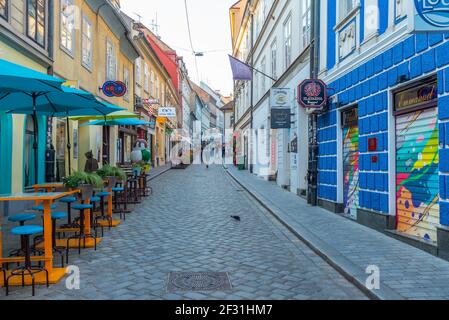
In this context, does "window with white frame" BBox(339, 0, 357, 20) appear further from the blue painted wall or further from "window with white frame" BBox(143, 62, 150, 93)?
"window with white frame" BBox(143, 62, 150, 93)

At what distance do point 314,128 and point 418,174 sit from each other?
5191mm

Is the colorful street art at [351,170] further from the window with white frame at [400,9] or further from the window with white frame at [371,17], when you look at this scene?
the window with white frame at [400,9]

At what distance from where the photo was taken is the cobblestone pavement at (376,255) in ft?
15.5

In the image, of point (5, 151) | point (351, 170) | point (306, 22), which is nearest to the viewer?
point (351, 170)

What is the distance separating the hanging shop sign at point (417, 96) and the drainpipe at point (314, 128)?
4.38m

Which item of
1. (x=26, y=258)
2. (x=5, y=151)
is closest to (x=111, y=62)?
(x=5, y=151)

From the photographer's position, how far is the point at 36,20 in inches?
467

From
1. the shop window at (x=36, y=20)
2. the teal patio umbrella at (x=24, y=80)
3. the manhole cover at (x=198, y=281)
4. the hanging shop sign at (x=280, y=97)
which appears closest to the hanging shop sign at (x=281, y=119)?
the hanging shop sign at (x=280, y=97)

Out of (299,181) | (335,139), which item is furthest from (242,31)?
(335,139)

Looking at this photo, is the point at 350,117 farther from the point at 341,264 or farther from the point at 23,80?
the point at 23,80

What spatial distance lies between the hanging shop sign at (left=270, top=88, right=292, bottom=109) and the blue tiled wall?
4083mm

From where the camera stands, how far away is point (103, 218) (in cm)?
908
